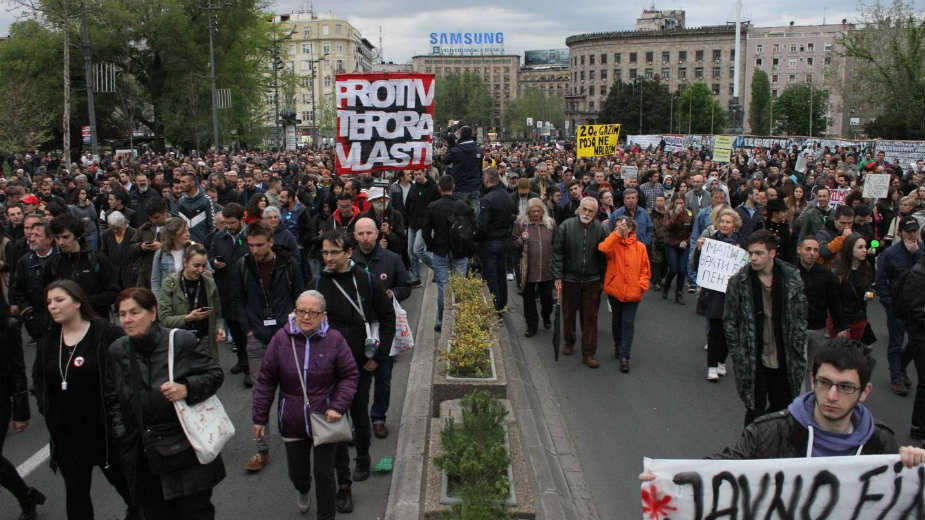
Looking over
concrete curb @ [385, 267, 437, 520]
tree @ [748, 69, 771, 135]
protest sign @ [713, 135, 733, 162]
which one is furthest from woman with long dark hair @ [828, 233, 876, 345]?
tree @ [748, 69, 771, 135]

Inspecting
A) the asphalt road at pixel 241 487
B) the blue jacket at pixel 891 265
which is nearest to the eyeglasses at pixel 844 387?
the asphalt road at pixel 241 487

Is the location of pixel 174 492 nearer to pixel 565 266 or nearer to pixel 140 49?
pixel 565 266

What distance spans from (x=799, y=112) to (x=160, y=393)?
104 metres

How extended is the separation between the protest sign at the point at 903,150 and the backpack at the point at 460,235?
2255 cm

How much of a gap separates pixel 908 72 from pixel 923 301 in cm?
4643

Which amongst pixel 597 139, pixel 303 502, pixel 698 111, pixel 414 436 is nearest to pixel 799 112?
pixel 698 111

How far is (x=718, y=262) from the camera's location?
28.2 ft

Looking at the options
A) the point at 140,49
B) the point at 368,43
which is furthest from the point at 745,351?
the point at 368,43

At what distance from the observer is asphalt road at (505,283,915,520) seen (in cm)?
613

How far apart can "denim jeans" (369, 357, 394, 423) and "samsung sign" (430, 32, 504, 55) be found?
7066 inches

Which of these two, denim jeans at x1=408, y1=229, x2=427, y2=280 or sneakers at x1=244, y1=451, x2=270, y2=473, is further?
denim jeans at x1=408, y1=229, x2=427, y2=280

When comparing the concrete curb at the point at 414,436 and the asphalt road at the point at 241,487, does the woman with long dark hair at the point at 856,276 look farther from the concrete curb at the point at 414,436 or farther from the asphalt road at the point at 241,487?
the asphalt road at the point at 241,487

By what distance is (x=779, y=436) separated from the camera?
330 centimetres

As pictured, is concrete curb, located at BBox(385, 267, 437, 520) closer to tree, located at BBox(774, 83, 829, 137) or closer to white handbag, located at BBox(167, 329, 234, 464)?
white handbag, located at BBox(167, 329, 234, 464)
